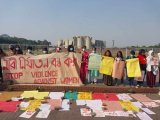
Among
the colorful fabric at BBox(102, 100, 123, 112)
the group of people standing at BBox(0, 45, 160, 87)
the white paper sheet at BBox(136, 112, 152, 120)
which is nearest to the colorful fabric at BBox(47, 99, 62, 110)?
the colorful fabric at BBox(102, 100, 123, 112)

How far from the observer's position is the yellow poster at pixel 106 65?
1764 centimetres

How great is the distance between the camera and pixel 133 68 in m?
17.7

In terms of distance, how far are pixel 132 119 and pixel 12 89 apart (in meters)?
6.66

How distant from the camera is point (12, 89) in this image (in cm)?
1616

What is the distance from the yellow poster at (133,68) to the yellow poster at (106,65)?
0.77m

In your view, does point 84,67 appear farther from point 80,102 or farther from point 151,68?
point 80,102

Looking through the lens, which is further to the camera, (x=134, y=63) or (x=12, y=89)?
(x=134, y=63)

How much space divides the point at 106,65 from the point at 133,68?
46.7 inches

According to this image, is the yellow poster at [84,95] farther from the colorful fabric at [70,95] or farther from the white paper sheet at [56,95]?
the white paper sheet at [56,95]

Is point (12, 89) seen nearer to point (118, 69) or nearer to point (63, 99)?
point (63, 99)

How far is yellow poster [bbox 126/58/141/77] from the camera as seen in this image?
693 inches

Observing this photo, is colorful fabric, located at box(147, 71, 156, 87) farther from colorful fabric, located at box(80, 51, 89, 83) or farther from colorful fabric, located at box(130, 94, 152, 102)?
colorful fabric, located at box(80, 51, 89, 83)

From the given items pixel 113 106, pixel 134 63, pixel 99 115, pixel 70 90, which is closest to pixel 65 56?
pixel 70 90

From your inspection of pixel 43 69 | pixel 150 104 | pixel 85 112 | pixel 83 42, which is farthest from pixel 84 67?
pixel 83 42
